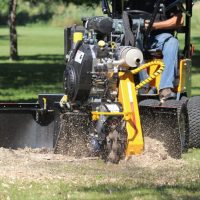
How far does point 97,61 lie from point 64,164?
3.75ft

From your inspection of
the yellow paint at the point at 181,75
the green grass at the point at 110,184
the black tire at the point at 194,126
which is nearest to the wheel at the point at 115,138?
the green grass at the point at 110,184

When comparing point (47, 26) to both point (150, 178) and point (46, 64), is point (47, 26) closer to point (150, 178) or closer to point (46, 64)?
point (46, 64)

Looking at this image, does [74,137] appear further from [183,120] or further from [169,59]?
[169,59]

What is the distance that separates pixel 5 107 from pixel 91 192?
302 cm

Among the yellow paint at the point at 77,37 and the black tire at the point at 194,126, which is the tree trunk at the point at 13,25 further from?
the yellow paint at the point at 77,37

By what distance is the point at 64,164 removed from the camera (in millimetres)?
9375

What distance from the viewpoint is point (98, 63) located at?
966 cm

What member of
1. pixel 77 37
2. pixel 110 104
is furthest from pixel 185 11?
pixel 110 104

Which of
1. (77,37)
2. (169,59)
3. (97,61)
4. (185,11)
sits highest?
(185,11)

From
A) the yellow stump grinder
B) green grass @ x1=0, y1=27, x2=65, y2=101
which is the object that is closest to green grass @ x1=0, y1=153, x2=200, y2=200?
the yellow stump grinder

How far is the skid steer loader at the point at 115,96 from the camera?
9383 mm

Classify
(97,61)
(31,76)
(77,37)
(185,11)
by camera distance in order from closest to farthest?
(97,61), (77,37), (185,11), (31,76)

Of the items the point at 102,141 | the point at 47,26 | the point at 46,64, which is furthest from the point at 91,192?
the point at 47,26

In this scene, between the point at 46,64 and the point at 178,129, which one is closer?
the point at 178,129
